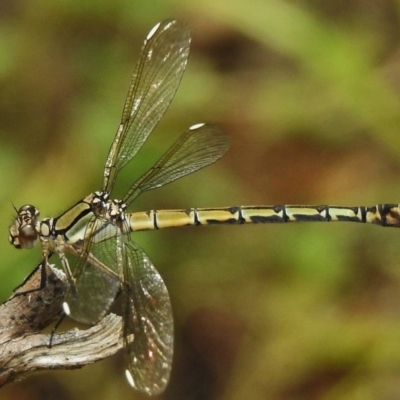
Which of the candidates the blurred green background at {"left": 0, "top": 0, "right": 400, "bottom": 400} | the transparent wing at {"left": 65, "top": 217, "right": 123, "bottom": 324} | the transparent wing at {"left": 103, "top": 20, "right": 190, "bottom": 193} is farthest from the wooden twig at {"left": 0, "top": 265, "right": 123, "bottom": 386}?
the blurred green background at {"left": 0, "top": 0, "right": 400, "bottom": 400}

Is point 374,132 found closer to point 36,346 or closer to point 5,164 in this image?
point 5,164

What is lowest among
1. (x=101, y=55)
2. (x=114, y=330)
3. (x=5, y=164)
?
(x=114, y=330)

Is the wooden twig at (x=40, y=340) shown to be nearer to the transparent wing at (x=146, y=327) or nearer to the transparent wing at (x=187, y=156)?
the transparent wing at (x=146, y=327)

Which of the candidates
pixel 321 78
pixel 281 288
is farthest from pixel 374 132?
pixel 281 288

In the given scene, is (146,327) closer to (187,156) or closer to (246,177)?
(187,156)

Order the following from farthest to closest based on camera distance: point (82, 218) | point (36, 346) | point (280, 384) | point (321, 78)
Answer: point (321, 78)
point (280, 384)
point (82, 218)
point (36, 346)

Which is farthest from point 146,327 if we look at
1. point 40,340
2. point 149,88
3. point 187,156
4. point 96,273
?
point 149,88

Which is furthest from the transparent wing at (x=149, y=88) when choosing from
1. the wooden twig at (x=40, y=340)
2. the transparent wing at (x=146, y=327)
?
the wooden twig at (x=40, y=340)
